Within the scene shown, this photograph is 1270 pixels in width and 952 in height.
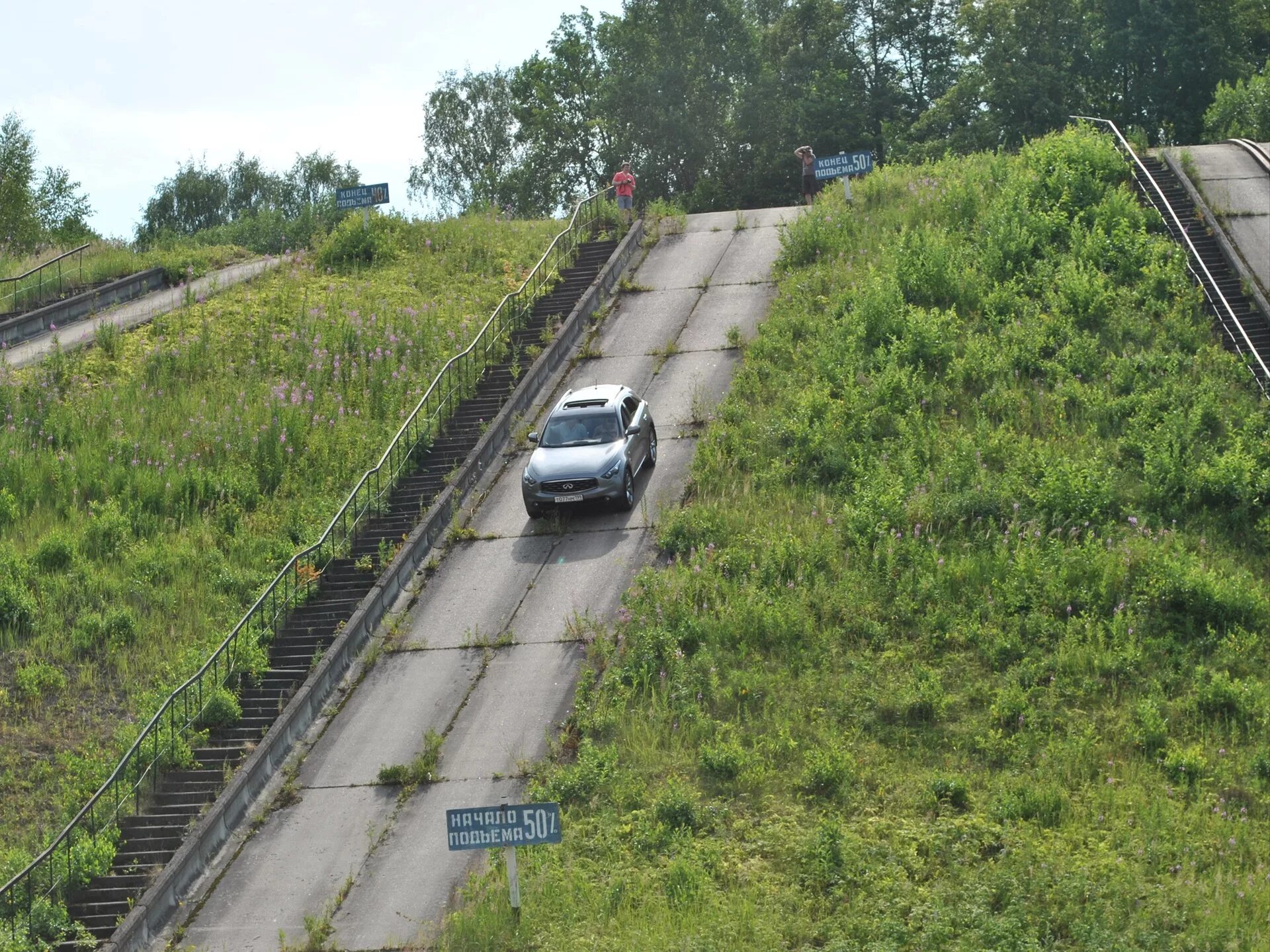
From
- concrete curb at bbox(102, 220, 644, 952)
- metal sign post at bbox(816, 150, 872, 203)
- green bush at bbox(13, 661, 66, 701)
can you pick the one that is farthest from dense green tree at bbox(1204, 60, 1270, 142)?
green bush at bbox(13, 661, 66, 701)

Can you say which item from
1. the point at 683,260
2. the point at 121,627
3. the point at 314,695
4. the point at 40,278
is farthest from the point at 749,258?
the point at 314,695

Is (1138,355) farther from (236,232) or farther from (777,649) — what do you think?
(236,232)

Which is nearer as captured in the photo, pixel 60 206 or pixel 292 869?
pixel 292 869

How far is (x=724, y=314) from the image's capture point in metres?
33.6

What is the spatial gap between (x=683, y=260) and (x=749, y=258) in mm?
1804

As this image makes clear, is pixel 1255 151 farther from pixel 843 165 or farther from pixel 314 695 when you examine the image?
pixel 314 695

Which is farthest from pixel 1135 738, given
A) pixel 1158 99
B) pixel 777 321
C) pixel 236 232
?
pixel 1158 99

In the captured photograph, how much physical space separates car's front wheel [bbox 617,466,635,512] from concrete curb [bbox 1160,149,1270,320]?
1251cm

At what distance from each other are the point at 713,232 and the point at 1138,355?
15.8m

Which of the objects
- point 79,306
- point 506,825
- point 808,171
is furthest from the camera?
point 808,171

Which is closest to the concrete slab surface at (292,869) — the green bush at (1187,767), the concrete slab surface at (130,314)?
the green bush at (1187,767)

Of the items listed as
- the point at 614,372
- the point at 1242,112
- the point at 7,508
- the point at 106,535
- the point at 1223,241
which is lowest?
the point at 106,535

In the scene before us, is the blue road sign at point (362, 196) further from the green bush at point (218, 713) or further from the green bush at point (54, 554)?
the green bush at point (218, 713)

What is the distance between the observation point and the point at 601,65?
7038cm
